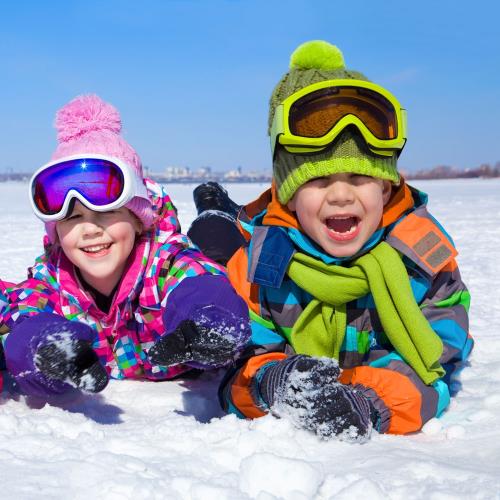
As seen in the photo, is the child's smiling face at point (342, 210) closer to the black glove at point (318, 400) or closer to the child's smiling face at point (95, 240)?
the black glove at point (318, 400)

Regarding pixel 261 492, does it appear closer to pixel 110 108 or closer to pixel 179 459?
pixel 179 459

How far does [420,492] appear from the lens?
140 centimetres

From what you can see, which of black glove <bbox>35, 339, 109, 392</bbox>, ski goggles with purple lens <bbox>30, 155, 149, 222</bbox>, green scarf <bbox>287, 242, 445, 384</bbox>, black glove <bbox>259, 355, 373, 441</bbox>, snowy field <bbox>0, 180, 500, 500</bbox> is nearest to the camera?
snowy field <bbox>0, 180, 500, 500</bbox>

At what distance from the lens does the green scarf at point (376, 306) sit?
2.03m

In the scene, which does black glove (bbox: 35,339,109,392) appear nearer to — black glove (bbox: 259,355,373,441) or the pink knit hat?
black glove (bbox: 259,355,373,441)

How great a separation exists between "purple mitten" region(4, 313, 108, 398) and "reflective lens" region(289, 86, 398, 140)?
1.10 m

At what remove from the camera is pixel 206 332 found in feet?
6.00

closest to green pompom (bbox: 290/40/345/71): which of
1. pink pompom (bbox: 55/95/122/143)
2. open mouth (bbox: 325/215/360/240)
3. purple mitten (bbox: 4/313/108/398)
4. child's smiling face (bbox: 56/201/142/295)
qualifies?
open mouth (bbox: 325/215/360/240)

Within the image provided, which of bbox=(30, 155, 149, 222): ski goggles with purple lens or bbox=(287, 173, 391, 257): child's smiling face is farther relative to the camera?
bbox=(30, 155, 149, 222): ski goggles with purple lens

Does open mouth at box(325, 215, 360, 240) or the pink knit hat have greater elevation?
the pink knit hat

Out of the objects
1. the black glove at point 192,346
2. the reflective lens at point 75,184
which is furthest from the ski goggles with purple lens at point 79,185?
the black glove at point 192,346

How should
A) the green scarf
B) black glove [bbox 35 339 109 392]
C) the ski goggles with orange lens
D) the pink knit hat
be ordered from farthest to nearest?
the pink knit hat < the ski goggles with orange lens < the green scarf < black glove [bbox 35 339 109 392]

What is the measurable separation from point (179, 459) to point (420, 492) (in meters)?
0.64

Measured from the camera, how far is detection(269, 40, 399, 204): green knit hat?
2152mm
